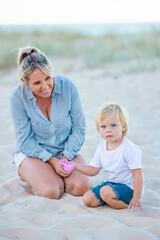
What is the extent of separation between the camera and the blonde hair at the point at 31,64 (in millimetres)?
2543

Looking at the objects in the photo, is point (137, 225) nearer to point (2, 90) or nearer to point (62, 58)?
point (2, 90)

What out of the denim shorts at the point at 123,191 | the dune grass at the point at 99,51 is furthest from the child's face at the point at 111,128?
the dune grass at the point at 99,51

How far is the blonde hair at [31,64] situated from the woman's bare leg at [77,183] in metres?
0.91

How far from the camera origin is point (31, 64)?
100 inches

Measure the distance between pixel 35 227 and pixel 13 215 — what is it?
0.90ft

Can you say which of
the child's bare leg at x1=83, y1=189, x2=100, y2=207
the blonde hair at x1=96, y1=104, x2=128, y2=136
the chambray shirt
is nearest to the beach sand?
the child's bare leg at x1=83, y1=189, x2=100, y2=207

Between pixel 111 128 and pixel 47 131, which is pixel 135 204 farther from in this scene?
pixel 47 131

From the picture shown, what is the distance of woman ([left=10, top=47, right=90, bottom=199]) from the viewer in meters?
2.64

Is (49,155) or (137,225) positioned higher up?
(49,155)

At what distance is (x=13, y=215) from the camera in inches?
87.9

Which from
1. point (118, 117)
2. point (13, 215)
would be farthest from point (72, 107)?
point (13, 215)

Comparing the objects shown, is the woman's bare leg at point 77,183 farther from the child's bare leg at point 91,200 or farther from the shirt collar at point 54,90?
the shirt collar at point 54,90

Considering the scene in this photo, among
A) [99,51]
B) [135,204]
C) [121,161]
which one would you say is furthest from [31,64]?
[99,51]

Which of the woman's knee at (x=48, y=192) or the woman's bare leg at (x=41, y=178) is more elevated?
the woman's bare leg at (x=41, y=178)
